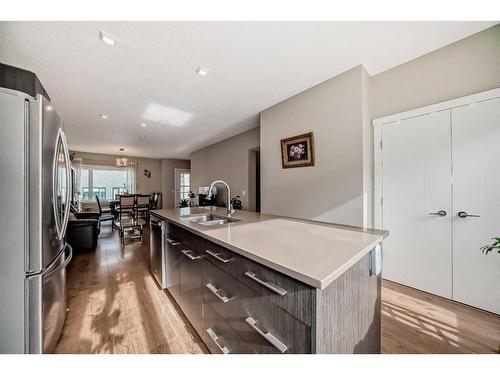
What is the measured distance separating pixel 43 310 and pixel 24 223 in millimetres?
543

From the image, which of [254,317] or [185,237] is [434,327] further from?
[185,237]

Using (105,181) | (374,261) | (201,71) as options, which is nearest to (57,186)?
(201,71)

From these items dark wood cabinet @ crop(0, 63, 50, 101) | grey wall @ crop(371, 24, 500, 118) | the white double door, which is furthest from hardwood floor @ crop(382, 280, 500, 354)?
dark wood cabinet @ crop(0, 63, 50, 101)

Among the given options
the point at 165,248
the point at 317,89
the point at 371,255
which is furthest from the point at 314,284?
the point at 317,89

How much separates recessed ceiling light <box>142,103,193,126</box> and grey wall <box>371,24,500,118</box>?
293 cm

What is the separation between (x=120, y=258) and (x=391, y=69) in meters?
4.69

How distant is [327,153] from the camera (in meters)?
2.40

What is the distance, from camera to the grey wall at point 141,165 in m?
6.97

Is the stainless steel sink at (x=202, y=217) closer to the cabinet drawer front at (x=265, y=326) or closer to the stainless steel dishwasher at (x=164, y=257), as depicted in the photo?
the stainless steel dishwasher at (x=164, y=257)

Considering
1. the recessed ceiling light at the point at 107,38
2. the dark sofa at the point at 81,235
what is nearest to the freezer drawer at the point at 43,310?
the recessed ceiling light at the point at 107,38

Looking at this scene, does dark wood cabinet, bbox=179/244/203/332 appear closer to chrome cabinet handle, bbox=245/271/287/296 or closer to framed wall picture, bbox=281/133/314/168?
chrome cabinet handle, bbox=245/271/287/296

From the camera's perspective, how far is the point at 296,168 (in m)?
2.77
